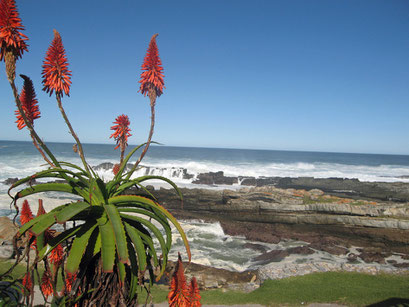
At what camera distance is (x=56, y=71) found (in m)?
2.69

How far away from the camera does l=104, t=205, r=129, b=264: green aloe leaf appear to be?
2.00 metres

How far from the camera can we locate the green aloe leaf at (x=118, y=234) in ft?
6.56

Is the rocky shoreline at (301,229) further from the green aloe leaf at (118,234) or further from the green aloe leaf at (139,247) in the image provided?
the green aloe leaf at (118,234)

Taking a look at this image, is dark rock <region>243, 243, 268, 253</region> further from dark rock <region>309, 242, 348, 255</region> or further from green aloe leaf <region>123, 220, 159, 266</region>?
green aloe leaf <region>123, 220, 159, 266</region>

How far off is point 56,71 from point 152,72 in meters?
0.94

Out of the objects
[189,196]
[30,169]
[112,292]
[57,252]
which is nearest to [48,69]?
[57,252]

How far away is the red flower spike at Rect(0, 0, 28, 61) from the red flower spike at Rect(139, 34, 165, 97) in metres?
1.12

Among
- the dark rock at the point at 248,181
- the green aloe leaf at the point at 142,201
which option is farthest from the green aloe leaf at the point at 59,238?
the dark rock at the point at 248,181

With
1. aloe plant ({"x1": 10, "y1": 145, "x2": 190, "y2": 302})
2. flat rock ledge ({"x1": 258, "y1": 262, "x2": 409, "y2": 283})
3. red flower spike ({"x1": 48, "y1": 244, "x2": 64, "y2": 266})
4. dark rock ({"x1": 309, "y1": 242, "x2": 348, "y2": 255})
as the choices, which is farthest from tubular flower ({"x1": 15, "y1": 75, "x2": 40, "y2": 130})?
dark rock ({"x1": 309, "y1": 242, "x2": 348, "y2": 255})

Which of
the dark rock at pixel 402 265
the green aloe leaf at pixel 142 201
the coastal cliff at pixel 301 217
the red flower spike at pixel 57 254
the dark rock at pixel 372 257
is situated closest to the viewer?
the green aloe leaf at pixel 142 201

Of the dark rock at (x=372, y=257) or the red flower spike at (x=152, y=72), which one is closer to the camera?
the red flower spike at (x=152, y=72)

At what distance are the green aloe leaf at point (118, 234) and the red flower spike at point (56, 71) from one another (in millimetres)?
1245

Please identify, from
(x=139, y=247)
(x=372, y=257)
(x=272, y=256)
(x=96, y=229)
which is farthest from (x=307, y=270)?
(x=96, y=229)

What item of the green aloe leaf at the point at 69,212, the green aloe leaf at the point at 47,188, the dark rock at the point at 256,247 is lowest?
the dark rock at the point at 256,247
